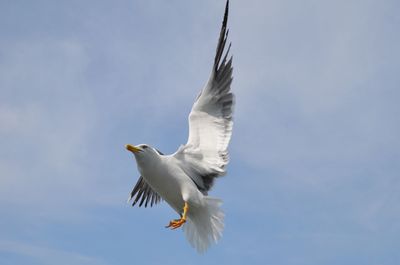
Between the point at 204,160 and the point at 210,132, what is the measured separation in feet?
1.93

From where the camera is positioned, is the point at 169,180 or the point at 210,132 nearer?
the point at 169,180

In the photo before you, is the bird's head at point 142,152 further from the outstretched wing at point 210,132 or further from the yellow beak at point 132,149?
the outstretched wing at point 210,132

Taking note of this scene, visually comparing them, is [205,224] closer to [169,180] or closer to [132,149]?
[169,180]

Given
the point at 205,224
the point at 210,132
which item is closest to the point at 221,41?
the point at 210,132

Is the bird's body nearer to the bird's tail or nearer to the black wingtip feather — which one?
the bird's tail

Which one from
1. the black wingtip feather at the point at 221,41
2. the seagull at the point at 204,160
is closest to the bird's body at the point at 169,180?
the seagull at the point at 204,160

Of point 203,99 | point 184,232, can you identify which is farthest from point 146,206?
point 203,99

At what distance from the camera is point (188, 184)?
41.2ft

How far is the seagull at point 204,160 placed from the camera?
12.6 meters

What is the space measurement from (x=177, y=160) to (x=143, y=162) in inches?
35.9

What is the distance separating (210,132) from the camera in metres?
13.2

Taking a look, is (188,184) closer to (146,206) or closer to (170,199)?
(170,199)

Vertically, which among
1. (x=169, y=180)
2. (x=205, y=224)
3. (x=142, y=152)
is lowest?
(x=205, y=224)

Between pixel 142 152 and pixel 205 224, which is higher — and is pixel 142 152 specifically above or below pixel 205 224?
above
